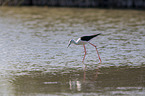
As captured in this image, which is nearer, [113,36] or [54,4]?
[113,36]

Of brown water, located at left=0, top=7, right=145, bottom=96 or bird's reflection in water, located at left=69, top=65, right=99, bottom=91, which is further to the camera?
bird's reflection in water, located at left=69, top=65, right=99, bottom=91

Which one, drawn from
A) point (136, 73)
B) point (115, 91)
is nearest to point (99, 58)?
point (136, 73)

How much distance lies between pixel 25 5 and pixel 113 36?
2068cm

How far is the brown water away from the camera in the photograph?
27.2 feet

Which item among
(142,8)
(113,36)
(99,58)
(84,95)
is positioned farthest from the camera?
(142,8)

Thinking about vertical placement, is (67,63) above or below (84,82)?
below

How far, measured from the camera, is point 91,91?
8062 millimetres

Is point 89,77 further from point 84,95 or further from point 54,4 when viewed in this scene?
point 54,4

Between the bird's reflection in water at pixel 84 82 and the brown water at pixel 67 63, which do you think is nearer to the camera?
the brown water at pixel 67 63

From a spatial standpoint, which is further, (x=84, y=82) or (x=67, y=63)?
(x=67, y=63)

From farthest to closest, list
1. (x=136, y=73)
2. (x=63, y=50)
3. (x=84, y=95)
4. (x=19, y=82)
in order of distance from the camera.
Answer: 1. (x=63, y=50)
2. (x=136, y=73)
3. (x=19, y=82)
4. (x=84, y=95)

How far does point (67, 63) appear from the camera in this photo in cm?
1091

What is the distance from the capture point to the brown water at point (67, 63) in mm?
8305

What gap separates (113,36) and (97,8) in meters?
16.0
